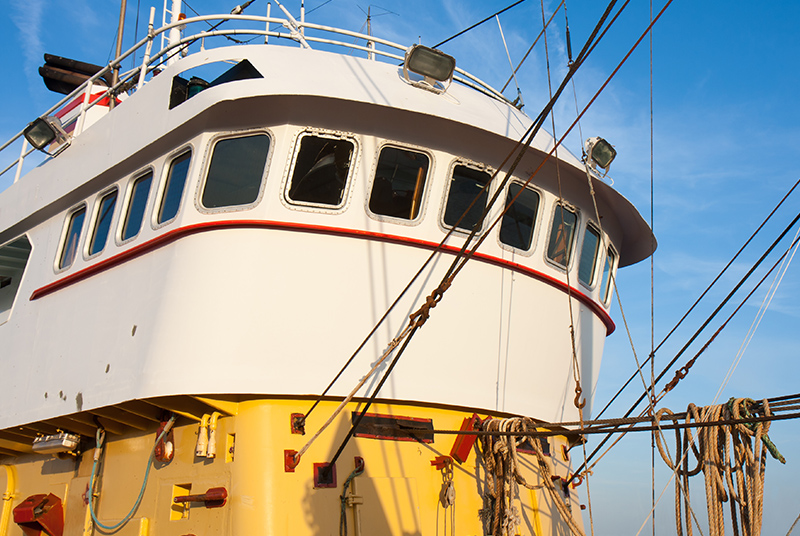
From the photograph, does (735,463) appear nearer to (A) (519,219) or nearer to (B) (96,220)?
(A) (519,219)

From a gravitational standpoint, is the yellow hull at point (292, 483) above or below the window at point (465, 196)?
below

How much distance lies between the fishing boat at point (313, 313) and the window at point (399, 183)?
0.8 inches

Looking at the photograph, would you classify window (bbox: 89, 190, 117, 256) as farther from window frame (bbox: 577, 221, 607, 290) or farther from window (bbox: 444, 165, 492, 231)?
window frame (bbox: 577, 221, 607, 290)

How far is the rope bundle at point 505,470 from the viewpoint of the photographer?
19.6ft

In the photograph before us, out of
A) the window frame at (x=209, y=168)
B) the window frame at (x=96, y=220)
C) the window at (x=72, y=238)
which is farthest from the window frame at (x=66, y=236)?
the window frame at (x=209, y=168)

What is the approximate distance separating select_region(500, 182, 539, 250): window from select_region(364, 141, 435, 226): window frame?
0.82 meters

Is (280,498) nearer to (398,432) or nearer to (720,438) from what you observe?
(398,432)

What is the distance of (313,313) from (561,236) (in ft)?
8.80

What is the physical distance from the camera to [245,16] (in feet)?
22.4

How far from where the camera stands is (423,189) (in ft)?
20.7

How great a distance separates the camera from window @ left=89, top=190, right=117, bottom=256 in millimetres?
7145

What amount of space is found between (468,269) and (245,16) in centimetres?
318

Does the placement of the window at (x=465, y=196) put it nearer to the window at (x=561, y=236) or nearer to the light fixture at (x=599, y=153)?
the window at (x=561, y=236)

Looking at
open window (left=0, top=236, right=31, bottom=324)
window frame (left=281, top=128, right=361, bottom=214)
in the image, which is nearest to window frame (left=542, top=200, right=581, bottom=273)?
window frame (left=281, top=128, right=361, bottom=214)
